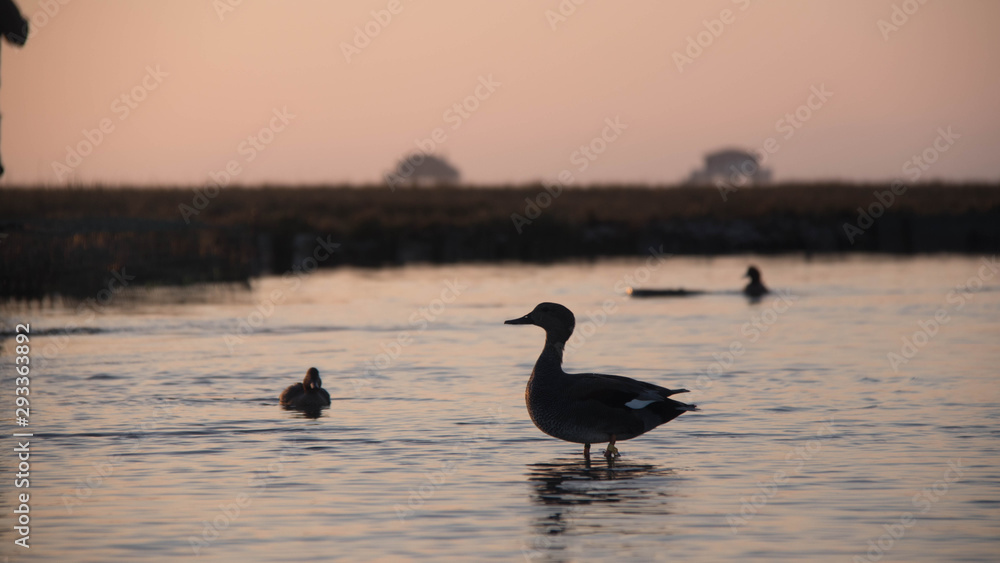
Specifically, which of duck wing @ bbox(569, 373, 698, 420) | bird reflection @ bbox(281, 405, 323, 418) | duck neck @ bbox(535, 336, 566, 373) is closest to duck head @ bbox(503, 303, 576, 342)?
duck neck @ bbox(535, 336, 566, 373)

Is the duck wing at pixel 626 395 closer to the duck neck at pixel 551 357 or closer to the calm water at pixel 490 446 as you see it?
the duck neck at pixel 551 357

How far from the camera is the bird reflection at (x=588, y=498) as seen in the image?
8.50 meters

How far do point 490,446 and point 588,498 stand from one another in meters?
2.31

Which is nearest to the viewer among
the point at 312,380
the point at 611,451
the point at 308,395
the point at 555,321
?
the point at 611,451

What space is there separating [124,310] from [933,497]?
71.2ft

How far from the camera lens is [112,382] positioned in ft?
54.5

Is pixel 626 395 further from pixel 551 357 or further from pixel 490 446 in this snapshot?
pixel 490 446

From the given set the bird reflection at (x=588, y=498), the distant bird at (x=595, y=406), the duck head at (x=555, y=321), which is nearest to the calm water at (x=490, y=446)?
the bird reflection at (x=588, y=498)

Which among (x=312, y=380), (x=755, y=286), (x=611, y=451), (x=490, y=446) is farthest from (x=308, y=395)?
(x=755, y=286)

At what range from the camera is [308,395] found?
47.0 feet

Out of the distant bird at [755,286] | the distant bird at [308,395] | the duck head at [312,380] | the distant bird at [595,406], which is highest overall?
the distant bird at [755,286]

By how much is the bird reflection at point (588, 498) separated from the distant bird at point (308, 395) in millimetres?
3985

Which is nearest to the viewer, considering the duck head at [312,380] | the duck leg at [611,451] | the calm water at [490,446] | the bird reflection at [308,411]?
the calm water at [490,446]

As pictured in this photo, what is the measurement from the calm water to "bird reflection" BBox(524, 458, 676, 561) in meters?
0.03
